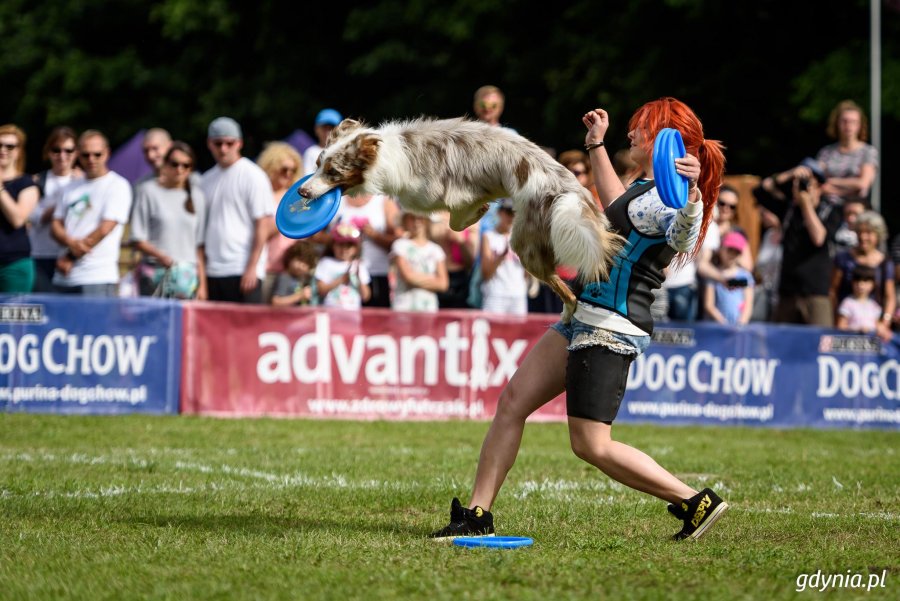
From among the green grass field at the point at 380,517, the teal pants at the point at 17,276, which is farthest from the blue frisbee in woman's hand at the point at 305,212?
the teal pants at the point at 17,276

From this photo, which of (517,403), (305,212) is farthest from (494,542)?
(305,212)

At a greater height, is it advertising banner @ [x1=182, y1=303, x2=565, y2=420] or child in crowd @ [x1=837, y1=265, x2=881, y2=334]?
child in crowd @ [x1=837, y1=265, x2=881, y2=334]

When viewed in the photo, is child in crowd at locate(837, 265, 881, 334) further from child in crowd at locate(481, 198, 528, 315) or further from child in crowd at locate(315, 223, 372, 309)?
child in crowd at locate(315, 223, 372, 309)

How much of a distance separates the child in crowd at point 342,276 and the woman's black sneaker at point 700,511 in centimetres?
672

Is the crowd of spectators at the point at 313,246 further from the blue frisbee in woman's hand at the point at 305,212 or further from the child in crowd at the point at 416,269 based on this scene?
the blue frisbee in woman's hand at the point at 305,212

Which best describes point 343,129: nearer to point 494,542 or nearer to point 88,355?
point 494,542

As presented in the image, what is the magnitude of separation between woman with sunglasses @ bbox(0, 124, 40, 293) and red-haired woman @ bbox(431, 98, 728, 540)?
276 inches

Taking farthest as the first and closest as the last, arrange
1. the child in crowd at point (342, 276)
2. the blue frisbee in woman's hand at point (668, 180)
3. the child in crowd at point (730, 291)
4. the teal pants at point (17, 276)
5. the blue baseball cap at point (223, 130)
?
the child in crowd at point (730, 291) → the child in crowd at point (342, 276) → the blue baseball cap at point (223, 130) → the teal pants at point (17, 276) → the blue frisbee in woman's hand at point (668, 180)

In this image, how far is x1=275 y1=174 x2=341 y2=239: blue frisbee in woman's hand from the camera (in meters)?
6.54

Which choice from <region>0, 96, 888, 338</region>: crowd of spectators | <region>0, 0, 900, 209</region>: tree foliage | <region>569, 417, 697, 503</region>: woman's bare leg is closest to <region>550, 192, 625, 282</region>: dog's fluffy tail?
<region>569, 417, 697, 503</region>: woman's bare leg

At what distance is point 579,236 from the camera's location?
19.6 feet

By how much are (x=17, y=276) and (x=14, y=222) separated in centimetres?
53

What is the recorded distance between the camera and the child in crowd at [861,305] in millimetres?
14398

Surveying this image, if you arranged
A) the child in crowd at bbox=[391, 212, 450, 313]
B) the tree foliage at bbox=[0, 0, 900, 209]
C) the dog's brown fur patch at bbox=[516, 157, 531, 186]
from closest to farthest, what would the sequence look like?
the dog's brown fur patch at bbox=[516, 157, 531, 186], the child in crowd at bbox=[391, 212, 450, 313], the tree foliage at bbox=[0, 0, 900, 209]
